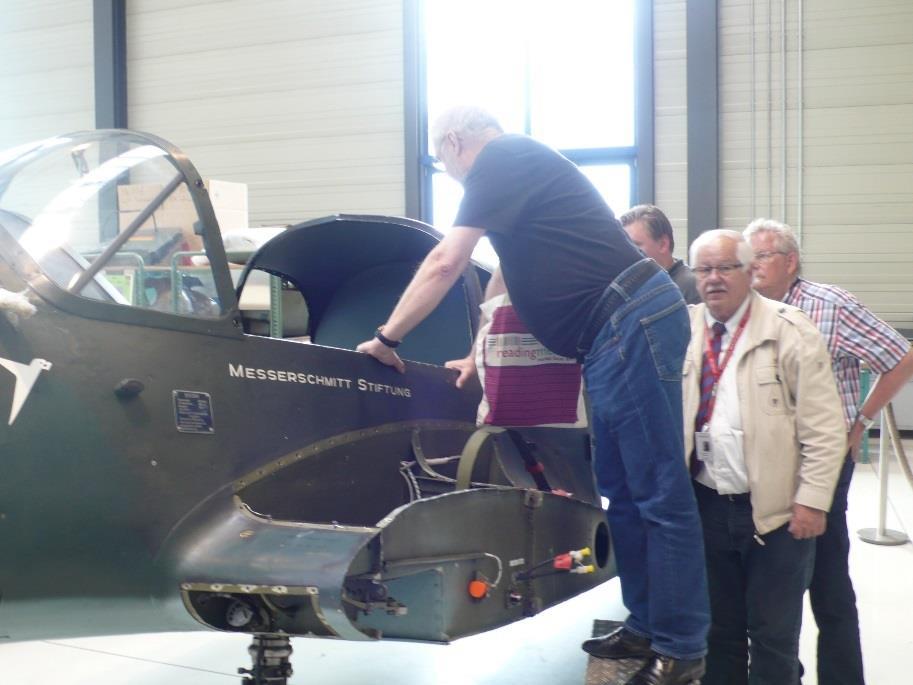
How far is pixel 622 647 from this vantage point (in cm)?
262

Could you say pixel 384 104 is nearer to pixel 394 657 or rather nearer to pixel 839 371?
pixel 394 657

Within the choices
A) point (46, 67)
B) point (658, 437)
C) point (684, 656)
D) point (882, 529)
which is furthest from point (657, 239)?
point (46, 67)

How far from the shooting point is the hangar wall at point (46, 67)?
12.5 m

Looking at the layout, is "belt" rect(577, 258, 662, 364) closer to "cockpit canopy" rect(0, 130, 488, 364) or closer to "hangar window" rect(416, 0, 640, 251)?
"cockpit canopy" rect(0, 130, 488, 364)

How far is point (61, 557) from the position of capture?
1.98m

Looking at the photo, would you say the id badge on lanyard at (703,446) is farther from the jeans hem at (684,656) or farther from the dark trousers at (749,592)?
A: the jeans hem at (684,656)

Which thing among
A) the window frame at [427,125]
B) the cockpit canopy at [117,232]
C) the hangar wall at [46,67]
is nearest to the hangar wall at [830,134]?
the window frame at [427,125]

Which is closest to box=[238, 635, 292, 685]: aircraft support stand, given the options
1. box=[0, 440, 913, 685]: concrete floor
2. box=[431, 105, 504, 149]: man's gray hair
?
box=[0, 440, 913, 685]: concrete floor

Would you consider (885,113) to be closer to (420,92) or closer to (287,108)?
(420,92)

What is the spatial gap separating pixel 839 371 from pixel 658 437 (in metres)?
0.90

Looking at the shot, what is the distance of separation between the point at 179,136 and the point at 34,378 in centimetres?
1094

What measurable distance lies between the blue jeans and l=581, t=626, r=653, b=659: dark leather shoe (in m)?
0.13

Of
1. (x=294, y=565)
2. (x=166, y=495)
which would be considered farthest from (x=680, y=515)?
(x=166, y=495)

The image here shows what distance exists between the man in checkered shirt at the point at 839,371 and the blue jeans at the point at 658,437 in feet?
1.81
